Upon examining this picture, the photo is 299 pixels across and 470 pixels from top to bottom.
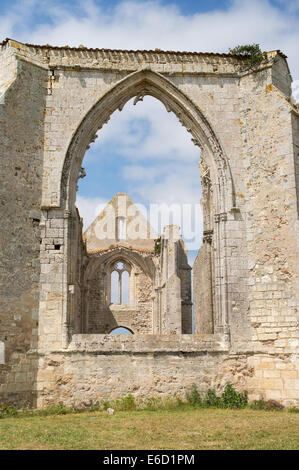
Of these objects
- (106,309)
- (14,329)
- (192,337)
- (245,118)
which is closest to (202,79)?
(245,118)

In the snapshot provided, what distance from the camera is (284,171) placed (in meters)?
10.5

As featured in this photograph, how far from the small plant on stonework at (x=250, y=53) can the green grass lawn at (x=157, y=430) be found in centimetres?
705

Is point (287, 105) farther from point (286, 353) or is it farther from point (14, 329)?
point (14, 329)

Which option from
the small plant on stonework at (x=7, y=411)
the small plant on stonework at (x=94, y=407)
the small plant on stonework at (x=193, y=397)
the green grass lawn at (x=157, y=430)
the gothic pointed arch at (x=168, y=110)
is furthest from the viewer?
the gothic pointed arch at (x=168, y=110)

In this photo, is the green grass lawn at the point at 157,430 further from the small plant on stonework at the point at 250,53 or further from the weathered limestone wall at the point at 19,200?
the small plant on stonework at the point at 250,53

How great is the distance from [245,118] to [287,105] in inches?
38.6

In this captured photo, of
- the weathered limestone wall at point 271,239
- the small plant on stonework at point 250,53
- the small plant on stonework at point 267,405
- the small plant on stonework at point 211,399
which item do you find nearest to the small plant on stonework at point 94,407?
the small plant on stonework at point 211,399

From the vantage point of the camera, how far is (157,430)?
733 centimetres

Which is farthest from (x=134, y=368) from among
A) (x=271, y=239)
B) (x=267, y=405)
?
(x=271, y=239)

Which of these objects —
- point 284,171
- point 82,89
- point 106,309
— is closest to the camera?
point 284,171

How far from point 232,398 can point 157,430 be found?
3082mm

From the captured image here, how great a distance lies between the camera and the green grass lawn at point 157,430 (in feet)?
20.7
